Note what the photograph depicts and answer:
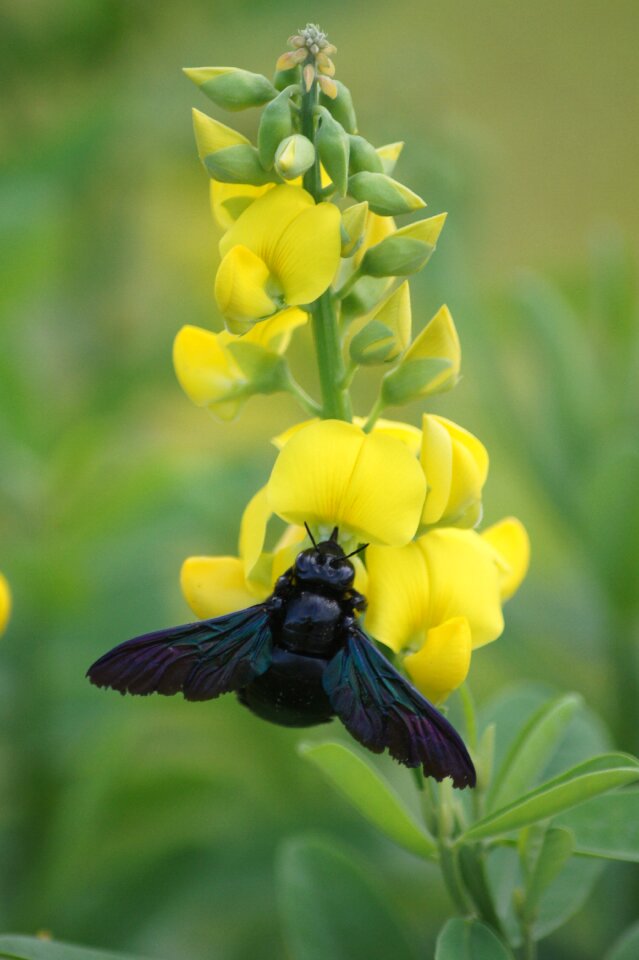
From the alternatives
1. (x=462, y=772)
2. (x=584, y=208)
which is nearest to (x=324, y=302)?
(x=462, y=772)

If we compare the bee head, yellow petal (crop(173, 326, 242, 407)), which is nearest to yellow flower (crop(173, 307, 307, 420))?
yellow petal (crop(173, 326, 242, 407))

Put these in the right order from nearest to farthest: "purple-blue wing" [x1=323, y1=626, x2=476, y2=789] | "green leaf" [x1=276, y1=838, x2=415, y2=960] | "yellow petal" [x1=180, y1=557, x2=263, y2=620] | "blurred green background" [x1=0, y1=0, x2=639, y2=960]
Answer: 1. "purple-blue wing" [x1=323, y1=626, x2=476, y2=789]
2. "yellow petal" [x1=180, y1=557, x2=263, y2=620]
3. "green leaf" [x1=276, y1=838, x2=415, y2=960]
4. "blurred green background" [x1=0, y1=0, x2=639, y2=960]

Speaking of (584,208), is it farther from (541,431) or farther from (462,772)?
(462,772)

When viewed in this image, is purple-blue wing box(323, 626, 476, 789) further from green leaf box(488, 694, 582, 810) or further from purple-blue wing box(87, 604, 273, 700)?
green leaf box(488, 694, 582, 810)

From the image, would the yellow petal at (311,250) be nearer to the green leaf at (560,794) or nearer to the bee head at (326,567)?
the bee head at (326,567)

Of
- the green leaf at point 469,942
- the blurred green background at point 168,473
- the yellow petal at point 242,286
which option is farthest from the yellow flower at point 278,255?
the blurred green background at point 168,473
